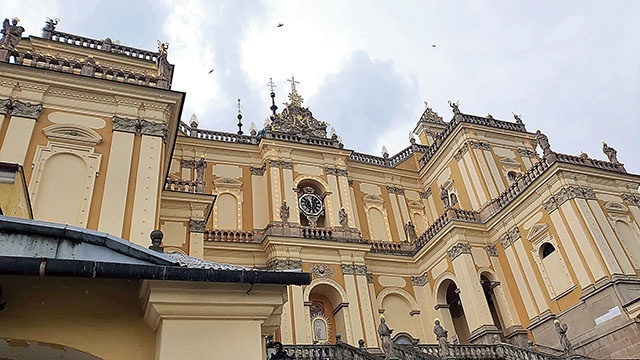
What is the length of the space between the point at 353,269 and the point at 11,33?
16.8 metres

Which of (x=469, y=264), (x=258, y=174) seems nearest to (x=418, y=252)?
(x=469, y=264)

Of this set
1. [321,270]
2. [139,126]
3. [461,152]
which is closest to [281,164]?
[321,270]

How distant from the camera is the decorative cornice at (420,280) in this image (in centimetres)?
2480

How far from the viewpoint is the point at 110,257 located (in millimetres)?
4793

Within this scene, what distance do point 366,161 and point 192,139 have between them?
10.6 m

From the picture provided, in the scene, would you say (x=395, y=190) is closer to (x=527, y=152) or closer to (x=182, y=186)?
(x=527, y=152)

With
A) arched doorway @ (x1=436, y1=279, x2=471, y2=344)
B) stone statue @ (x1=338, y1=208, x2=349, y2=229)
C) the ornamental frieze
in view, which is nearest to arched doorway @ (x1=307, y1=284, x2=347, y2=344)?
stone statue @ (x1=338, y1=208, x2=349, y2=229)

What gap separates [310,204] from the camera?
25359 millimetres

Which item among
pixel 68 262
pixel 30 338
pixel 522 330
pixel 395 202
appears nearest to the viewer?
pixel 68 262

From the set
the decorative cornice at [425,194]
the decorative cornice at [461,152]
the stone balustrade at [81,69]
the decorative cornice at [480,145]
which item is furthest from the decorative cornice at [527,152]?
the stone balustrade at [81,69]

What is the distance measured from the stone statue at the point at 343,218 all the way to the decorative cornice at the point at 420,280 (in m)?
4.69

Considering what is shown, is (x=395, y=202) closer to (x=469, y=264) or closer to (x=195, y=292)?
(x=469, y=264)

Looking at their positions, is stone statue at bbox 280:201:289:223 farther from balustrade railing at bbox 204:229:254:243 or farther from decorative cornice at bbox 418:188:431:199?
decorative cornice at bbox 418:188:431:199

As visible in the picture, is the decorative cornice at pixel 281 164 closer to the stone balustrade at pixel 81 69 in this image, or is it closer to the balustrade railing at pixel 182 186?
the balustrade railing at pixel 182 186
